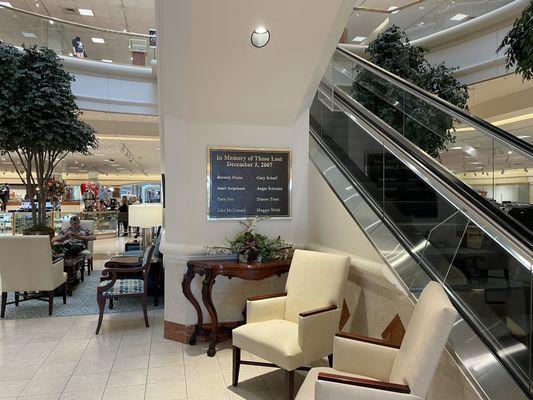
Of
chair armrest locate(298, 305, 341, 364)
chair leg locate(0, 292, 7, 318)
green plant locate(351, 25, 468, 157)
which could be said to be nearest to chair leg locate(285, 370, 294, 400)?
chair armrest locate(298, 305, 341, 364)

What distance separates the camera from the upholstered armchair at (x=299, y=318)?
271 centimetres

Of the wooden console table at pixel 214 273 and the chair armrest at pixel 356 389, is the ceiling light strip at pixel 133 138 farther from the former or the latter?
the chair armrest at pixel 356 389

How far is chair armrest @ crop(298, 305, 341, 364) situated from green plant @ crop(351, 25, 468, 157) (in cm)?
202

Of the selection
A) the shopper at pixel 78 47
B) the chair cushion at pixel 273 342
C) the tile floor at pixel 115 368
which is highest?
the shopper at pixel 78 47

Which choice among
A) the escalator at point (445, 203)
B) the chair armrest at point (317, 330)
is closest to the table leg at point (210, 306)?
the chair armrest at point (317, 330)

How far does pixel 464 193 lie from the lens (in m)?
2.58

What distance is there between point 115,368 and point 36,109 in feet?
13.2

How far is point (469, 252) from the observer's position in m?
2.45

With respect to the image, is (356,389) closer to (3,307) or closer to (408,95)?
(408,95)

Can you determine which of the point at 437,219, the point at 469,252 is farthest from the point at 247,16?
the point at 469,252

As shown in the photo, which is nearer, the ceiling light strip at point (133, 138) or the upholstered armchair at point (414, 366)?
the upholstered armchair at point (414, 366)

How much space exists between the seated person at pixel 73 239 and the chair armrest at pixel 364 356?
537cm

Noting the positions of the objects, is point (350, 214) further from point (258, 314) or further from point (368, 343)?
point (368, 343)

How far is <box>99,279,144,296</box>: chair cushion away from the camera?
435 cm
